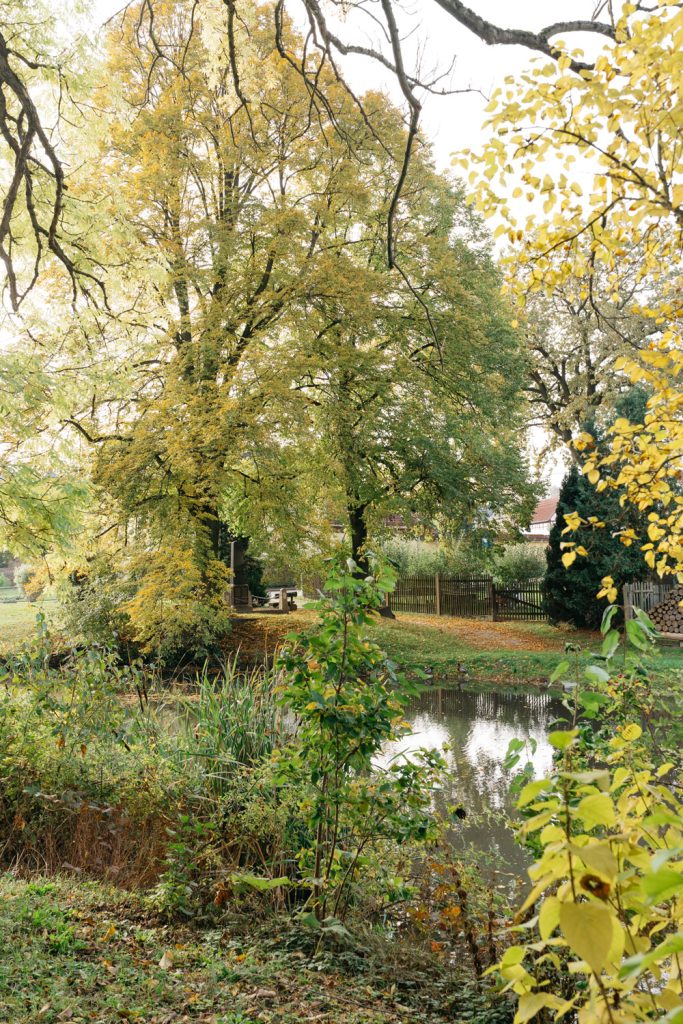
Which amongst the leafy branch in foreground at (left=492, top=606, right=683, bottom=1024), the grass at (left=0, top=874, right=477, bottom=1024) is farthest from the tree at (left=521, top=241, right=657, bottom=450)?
the leafy branch in foreground at (left=492, top=606, right=683, bottom=1024)

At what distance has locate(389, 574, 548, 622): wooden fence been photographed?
2130 cm

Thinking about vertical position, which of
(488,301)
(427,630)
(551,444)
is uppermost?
(488,301)

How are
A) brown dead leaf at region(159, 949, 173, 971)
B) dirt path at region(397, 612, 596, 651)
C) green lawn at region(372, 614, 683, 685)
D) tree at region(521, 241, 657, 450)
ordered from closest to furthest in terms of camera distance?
brown dead leaf at region(159, 949, 173, 971) < green lawn at region(372, 614, 683, 685) < dirt path at region(397, 612, 596, 651) < tree at region(521, 241, 657, 450)

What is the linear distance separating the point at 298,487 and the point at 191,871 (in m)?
10.0

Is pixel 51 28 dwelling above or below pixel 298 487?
above

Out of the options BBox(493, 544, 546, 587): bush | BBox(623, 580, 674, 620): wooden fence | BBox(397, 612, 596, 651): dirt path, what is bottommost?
BBox(397, 612, 596, 651): dirt path

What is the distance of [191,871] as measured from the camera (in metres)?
3.61

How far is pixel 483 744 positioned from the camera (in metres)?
9.43

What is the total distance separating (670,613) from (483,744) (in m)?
8.01

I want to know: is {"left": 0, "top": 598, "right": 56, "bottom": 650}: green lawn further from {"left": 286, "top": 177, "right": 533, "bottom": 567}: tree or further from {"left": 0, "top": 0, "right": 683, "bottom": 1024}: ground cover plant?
{"left": 286, "top": 177, "right": 533, "bottom": 567}: tree

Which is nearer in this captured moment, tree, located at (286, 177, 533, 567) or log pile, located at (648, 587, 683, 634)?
tree, located at (286, 177, 533, 567)

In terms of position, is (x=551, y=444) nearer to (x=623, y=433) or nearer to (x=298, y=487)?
(x=298, y=487)

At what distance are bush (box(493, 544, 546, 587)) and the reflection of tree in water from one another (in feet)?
28.9

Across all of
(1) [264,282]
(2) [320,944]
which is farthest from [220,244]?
(2) [320,944]
